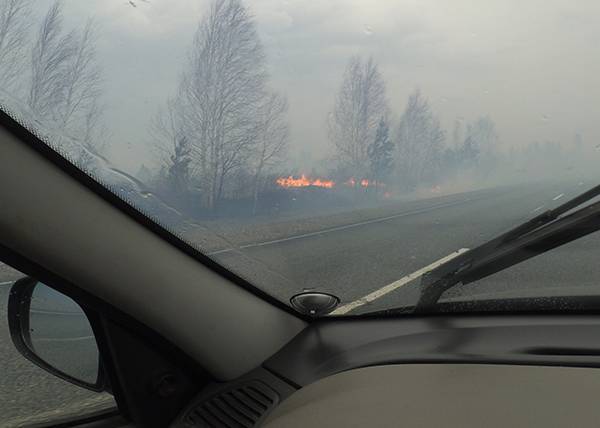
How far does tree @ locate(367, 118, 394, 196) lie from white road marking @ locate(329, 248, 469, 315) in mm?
637

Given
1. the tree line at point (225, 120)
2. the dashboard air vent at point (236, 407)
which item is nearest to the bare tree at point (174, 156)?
the tree line at point (225, 120)

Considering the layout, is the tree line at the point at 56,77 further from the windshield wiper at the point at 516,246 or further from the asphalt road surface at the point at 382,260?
the windshield wiper at the point at 516,246

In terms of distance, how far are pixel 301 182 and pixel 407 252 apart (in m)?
1.42

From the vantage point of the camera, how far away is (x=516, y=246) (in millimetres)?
2510

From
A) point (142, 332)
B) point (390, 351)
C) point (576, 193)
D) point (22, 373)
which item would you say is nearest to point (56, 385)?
point (22, 373)

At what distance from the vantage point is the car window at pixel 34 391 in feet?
7.65

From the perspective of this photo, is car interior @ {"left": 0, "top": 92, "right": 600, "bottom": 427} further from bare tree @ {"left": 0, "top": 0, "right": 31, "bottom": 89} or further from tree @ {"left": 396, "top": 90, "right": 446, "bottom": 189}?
tree @ {"left": 396, "top": 90, "right": 446, "bottom": 189}

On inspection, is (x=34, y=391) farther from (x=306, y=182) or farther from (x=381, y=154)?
(x=381, y=154)

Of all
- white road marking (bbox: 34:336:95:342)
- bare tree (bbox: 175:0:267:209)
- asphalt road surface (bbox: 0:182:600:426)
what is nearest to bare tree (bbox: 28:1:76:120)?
bare tree (bbox: 175:0:267:209)

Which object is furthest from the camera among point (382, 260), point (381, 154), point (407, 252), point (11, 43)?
point (407, 252)

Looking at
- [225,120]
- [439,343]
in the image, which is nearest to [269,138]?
[225,120]

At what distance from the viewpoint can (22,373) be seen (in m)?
2.38

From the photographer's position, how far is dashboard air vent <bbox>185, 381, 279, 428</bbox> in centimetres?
233

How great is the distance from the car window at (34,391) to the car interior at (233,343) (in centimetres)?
5
